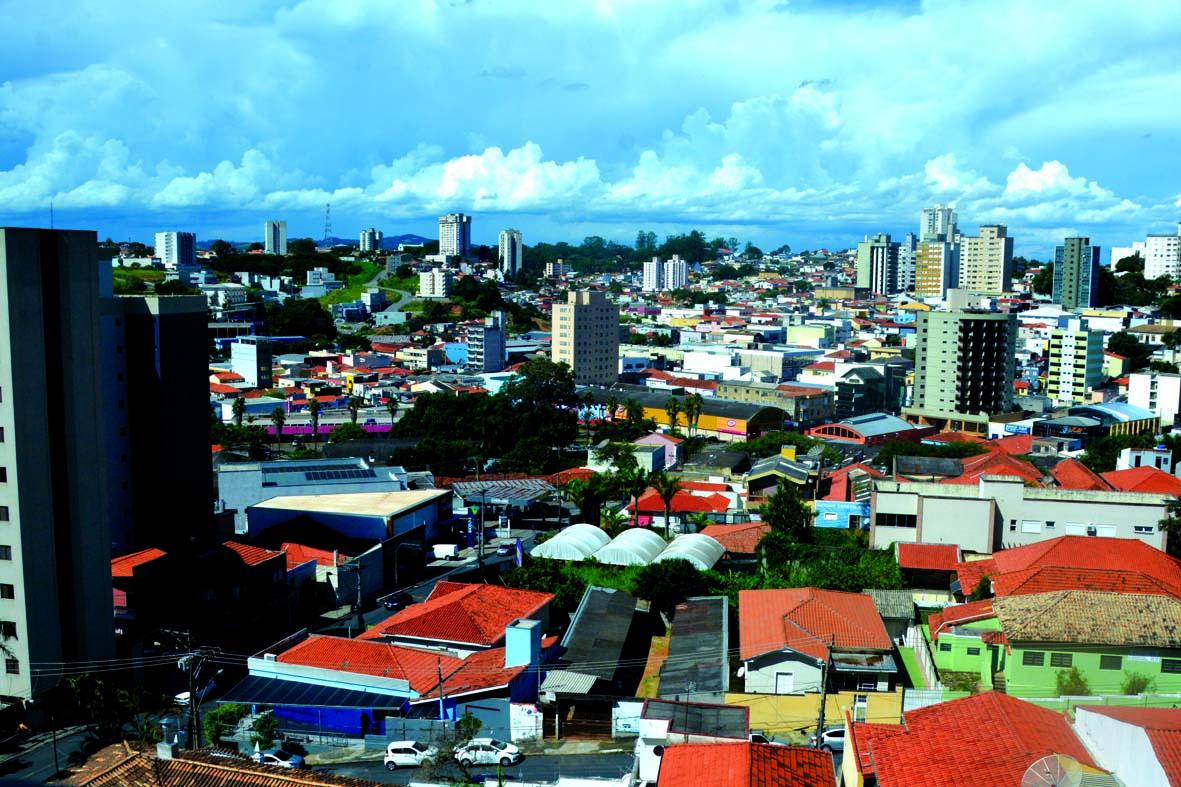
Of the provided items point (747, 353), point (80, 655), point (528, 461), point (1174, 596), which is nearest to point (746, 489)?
point (528, 461)

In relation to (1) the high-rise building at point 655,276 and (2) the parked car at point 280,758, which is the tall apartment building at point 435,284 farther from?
→ (2) the parked car at point 280,758

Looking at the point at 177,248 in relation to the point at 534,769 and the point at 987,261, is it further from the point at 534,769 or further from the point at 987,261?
the point at 534,769

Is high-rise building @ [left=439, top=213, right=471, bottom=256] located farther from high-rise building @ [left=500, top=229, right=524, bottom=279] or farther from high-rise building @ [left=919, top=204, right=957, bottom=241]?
high-rise building @ [left=919, top=204, right=957, bottom=241]

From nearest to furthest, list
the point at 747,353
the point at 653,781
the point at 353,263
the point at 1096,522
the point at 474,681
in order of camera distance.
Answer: the point at 653,781, the point at 474,681, the point at 1096,522, the point at 747,353, the point at 353,263

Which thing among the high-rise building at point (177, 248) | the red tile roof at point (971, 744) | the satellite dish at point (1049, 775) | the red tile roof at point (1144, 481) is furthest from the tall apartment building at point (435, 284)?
the satellite dish at point (1049, 775)

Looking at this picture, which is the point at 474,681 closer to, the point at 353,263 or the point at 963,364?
the point at 963,364

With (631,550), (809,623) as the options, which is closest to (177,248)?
(631,550)

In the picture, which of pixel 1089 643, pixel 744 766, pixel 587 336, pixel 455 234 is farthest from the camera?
pixel 455 234
